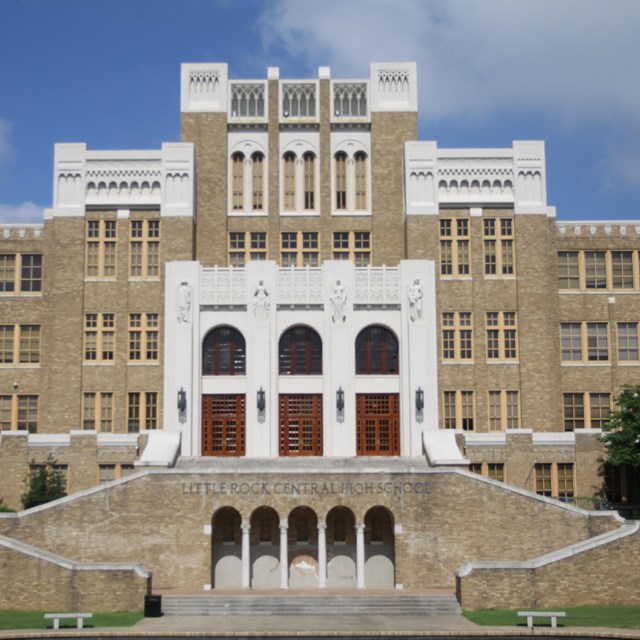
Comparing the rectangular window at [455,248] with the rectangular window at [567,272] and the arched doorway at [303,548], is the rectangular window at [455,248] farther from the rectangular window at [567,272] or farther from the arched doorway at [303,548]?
the arched doorway at [303,548]

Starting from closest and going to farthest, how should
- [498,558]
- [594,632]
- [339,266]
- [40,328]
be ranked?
[594,632], [498,558], [339,266], [40,328]

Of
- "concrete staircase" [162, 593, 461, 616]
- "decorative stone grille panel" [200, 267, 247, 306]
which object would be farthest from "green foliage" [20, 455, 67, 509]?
"concrete staircase" [162, 593, 461, 616]

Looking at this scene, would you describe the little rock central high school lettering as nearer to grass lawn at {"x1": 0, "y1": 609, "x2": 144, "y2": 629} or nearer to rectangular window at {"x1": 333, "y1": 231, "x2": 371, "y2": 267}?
grass lawn at {"x1": 0, "y1": 609, "x2": 144, "y2": 629}

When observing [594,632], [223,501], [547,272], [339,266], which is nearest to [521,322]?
[547,272]

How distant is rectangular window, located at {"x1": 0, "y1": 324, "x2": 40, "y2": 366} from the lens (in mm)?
53938

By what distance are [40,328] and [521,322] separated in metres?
24.4

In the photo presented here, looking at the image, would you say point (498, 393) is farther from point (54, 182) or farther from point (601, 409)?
point (54, 182)

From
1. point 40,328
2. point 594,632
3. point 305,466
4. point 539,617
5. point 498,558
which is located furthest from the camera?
point 40,328

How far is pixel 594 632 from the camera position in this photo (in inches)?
1252

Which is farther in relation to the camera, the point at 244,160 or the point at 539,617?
the point at 244,160

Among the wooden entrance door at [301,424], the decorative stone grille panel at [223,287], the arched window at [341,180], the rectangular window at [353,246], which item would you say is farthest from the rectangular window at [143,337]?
the arched window at [341,180]

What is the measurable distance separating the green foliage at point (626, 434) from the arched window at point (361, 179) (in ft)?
55.2

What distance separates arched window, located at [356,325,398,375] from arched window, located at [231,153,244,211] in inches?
417

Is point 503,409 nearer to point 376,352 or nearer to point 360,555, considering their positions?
point 376,352
